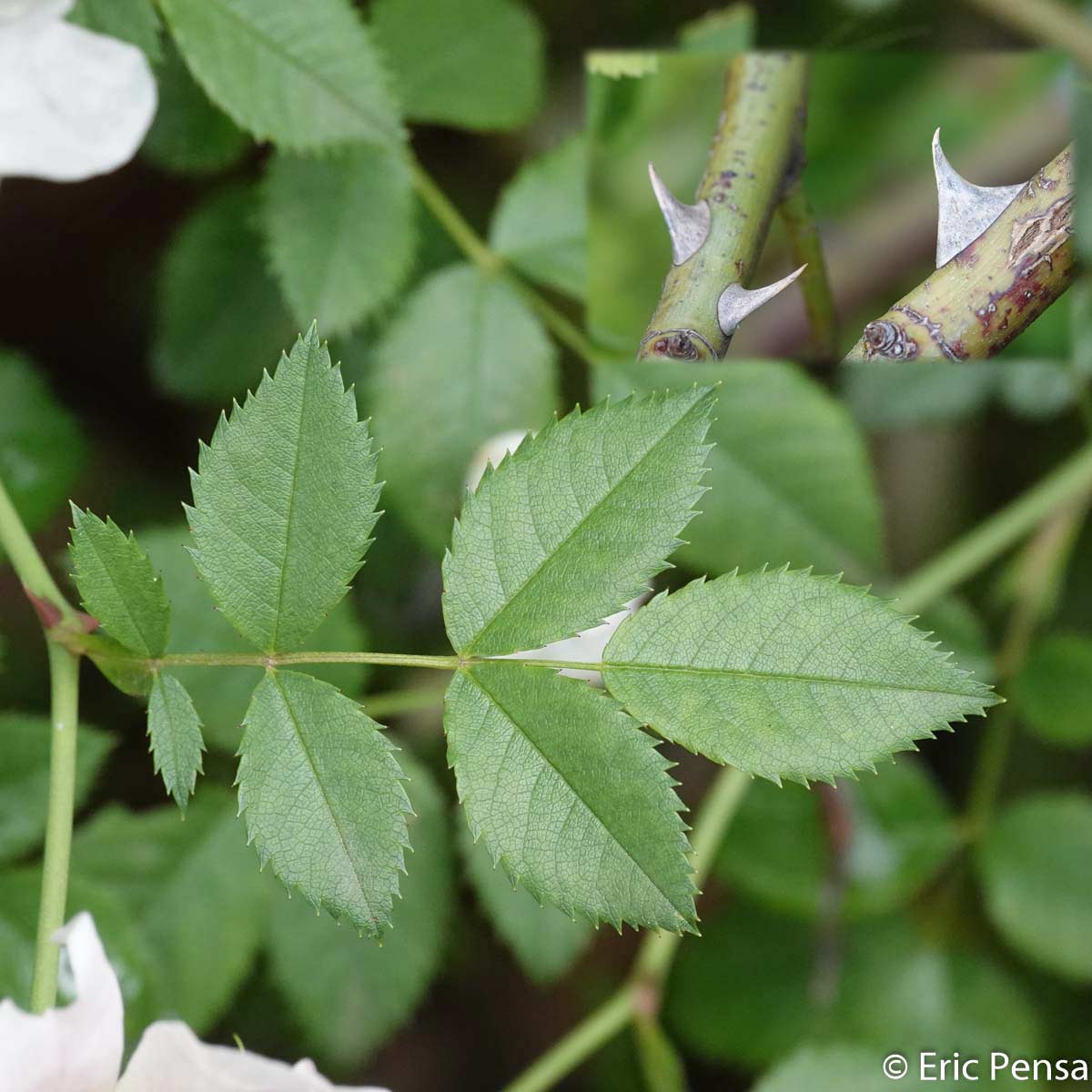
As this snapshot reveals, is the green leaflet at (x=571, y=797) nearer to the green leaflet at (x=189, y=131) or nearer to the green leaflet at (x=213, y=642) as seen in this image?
the green leaflet at (x=213, y=642)

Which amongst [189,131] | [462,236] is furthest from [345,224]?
[189,131]

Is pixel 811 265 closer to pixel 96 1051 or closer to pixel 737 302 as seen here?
pixel 737 302

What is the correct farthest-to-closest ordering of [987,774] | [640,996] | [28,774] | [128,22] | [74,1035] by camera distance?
[987,774], [640,996], [28,774], [128,22], [74,1035]

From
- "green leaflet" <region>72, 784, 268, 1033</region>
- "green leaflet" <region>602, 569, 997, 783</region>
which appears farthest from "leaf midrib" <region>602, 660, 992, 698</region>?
"green leaflet" <region>72, 784, 268, 1033</region>

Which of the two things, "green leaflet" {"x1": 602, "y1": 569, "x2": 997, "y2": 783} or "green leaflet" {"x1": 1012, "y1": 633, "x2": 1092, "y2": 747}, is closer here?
"green leaflet" {"x1": 602, "y1": 569, "x2": 997, "y2": 783}

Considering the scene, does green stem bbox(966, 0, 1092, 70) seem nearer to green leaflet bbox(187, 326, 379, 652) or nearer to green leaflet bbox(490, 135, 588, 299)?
green leaflet bbox(490, 135, 588, 299)
